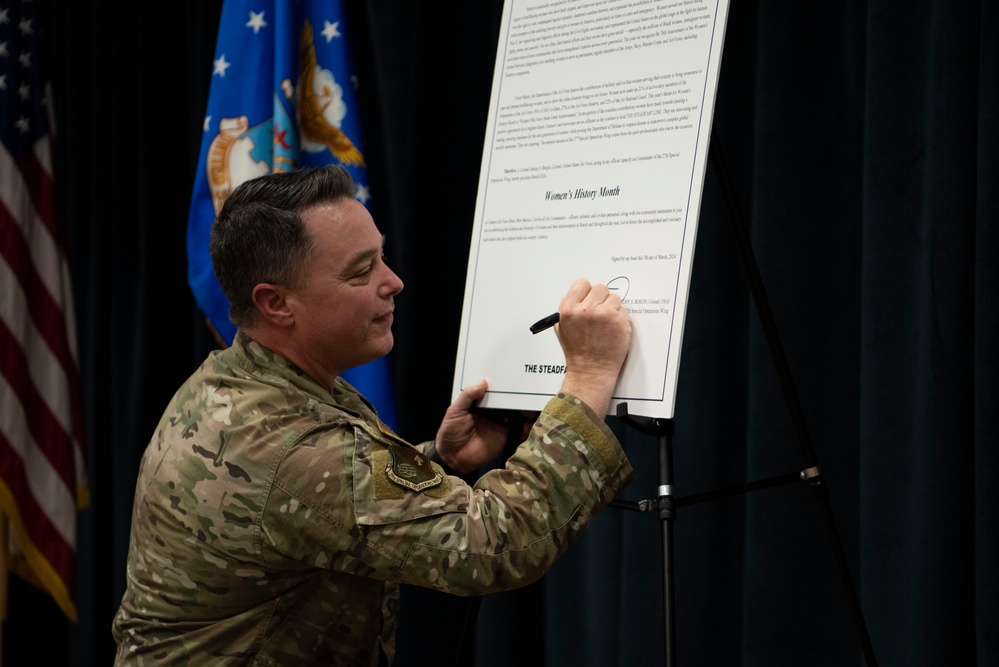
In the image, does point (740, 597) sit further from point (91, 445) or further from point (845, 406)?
point (91, 445)

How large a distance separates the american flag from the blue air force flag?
789 mm

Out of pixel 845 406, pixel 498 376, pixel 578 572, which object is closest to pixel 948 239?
pixel 845 406

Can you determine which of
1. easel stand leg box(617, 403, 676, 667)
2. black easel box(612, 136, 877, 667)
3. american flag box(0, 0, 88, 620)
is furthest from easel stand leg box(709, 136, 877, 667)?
american flag box(0, 0, 88, 620)

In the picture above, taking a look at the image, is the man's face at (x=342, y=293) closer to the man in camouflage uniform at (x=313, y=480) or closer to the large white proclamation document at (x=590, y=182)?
the man in camouflage uniform at (x=313, y=480)

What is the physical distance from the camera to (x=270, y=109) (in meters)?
2.84

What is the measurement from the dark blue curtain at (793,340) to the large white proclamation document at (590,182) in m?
0.16

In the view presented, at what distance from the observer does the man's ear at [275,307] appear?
1.64 meters

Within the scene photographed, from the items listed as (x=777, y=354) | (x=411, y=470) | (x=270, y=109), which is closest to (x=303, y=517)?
(x=411, y=470)

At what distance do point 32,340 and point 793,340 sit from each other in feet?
7.86

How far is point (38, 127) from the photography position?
10.9ft

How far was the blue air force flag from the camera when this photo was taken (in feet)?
9.16

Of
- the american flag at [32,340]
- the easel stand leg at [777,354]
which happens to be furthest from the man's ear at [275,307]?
the american flag at [32,340]

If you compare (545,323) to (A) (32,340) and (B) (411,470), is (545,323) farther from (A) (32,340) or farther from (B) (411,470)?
(A) (32,340)

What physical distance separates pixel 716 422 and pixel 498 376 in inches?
31.9
